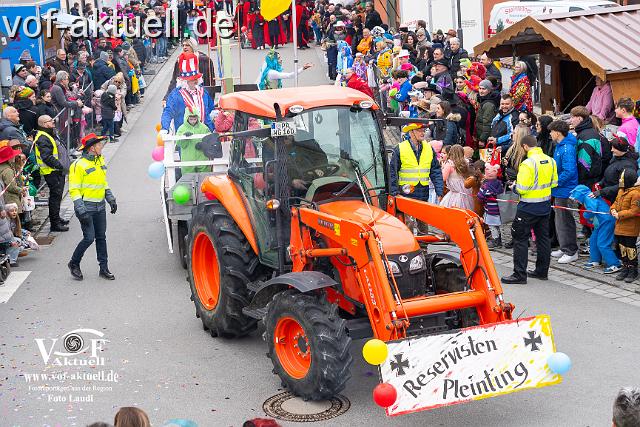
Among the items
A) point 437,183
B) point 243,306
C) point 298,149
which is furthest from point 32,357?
point 437,183

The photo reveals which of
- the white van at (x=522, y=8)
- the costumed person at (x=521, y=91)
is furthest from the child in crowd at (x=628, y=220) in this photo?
the white van at (x=522, y=8)

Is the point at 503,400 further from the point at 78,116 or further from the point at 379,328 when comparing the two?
the point at 78,116

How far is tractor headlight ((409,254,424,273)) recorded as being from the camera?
8.48 metres

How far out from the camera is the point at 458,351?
7812 mm

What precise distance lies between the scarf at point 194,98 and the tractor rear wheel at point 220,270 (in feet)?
15.0

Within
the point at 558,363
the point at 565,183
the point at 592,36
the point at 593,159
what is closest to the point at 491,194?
the point at 565,183

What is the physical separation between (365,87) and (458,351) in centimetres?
1375

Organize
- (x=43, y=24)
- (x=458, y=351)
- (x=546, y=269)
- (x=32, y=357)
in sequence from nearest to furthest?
(x=458, y=351) < (x=32, y=357) < (x=546, y=269) < (x=43, y=24)

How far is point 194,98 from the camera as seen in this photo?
1501 centimetres

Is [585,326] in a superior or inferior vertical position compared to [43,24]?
inferior

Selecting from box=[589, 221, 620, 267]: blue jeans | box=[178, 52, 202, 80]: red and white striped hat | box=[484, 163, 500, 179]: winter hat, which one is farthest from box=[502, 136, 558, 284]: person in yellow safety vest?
box=[178, 52, 202, 80]: red and white striped hat

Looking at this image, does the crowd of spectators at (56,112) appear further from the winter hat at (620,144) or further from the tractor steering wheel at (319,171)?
the winter hat at (620,144)

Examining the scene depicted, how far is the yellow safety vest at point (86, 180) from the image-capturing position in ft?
40.0

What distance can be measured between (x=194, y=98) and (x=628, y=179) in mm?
6469
